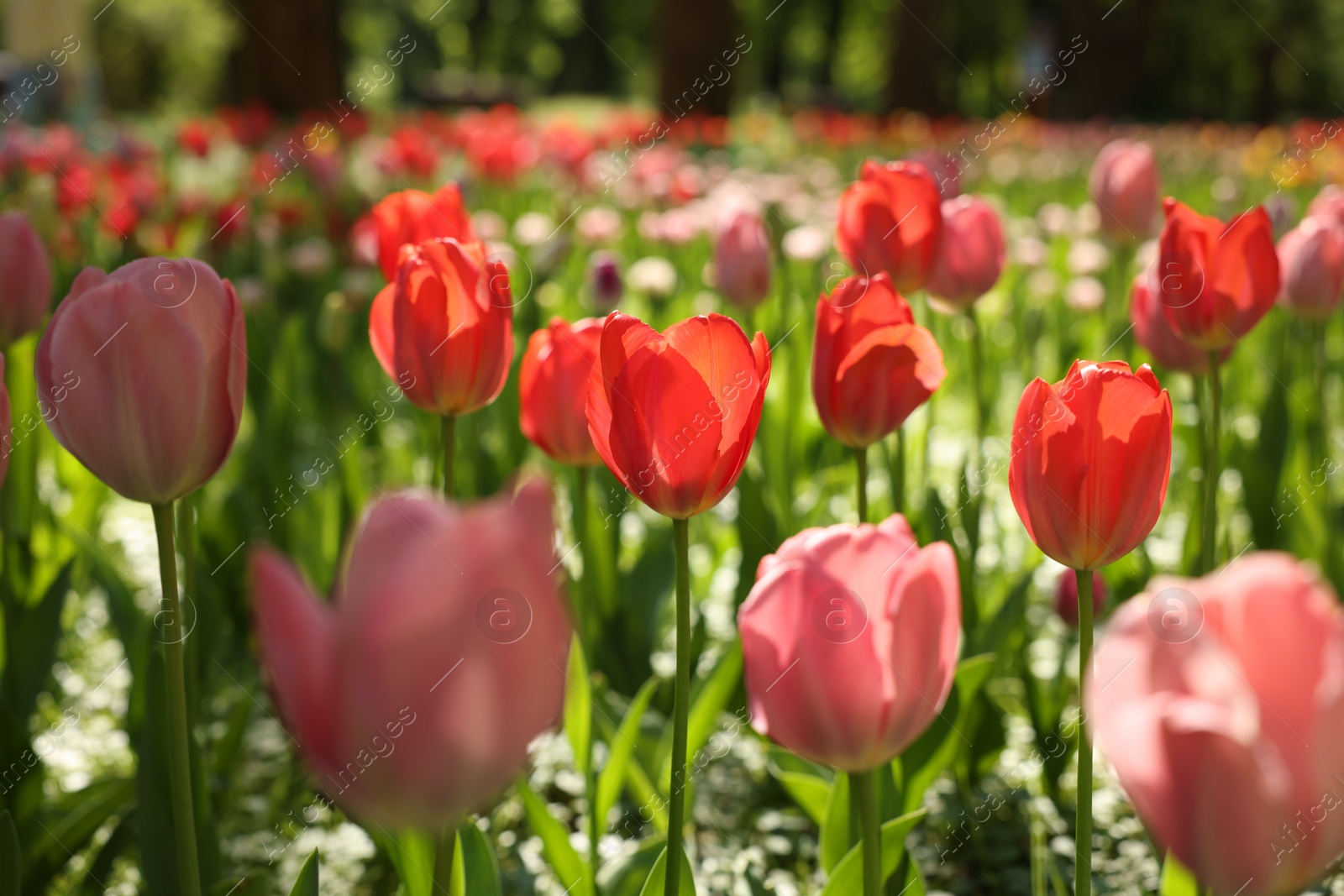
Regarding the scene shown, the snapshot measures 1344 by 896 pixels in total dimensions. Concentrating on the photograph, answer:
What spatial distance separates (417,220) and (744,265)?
27.2 inches

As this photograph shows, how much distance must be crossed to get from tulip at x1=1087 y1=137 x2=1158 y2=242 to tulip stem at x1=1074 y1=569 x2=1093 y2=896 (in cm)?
143

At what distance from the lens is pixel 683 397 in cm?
75

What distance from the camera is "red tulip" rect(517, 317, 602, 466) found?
44.8 inches

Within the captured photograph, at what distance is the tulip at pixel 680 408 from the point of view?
749 millimetres

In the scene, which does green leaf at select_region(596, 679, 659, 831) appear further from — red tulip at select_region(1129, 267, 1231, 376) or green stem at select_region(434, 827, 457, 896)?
red tulip at select_region(1129, 267, 1231, 376)

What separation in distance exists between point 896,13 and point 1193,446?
12.2 m

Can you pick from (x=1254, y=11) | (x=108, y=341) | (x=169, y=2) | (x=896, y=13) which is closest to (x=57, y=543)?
(x=108, y=341)

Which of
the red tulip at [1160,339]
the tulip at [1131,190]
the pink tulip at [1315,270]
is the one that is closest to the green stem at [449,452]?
the red tulip at [1160,339]

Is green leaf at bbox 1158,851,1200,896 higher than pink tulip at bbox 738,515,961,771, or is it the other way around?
pink tulip at bbox 738,515,961,771

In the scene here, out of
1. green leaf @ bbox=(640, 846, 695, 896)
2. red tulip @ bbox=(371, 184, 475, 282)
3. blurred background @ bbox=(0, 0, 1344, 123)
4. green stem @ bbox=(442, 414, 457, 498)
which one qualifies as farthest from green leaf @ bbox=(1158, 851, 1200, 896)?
blurred background @ bbox=(0, 0, 1344, 123)

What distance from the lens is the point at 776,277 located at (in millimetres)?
3254

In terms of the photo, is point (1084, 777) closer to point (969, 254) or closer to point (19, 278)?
point (969, 254)

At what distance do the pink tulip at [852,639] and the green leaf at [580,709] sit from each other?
0.63 metres

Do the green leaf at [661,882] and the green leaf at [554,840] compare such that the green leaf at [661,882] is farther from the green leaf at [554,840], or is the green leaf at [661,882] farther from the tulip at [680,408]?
the green leaf at [554,840]
